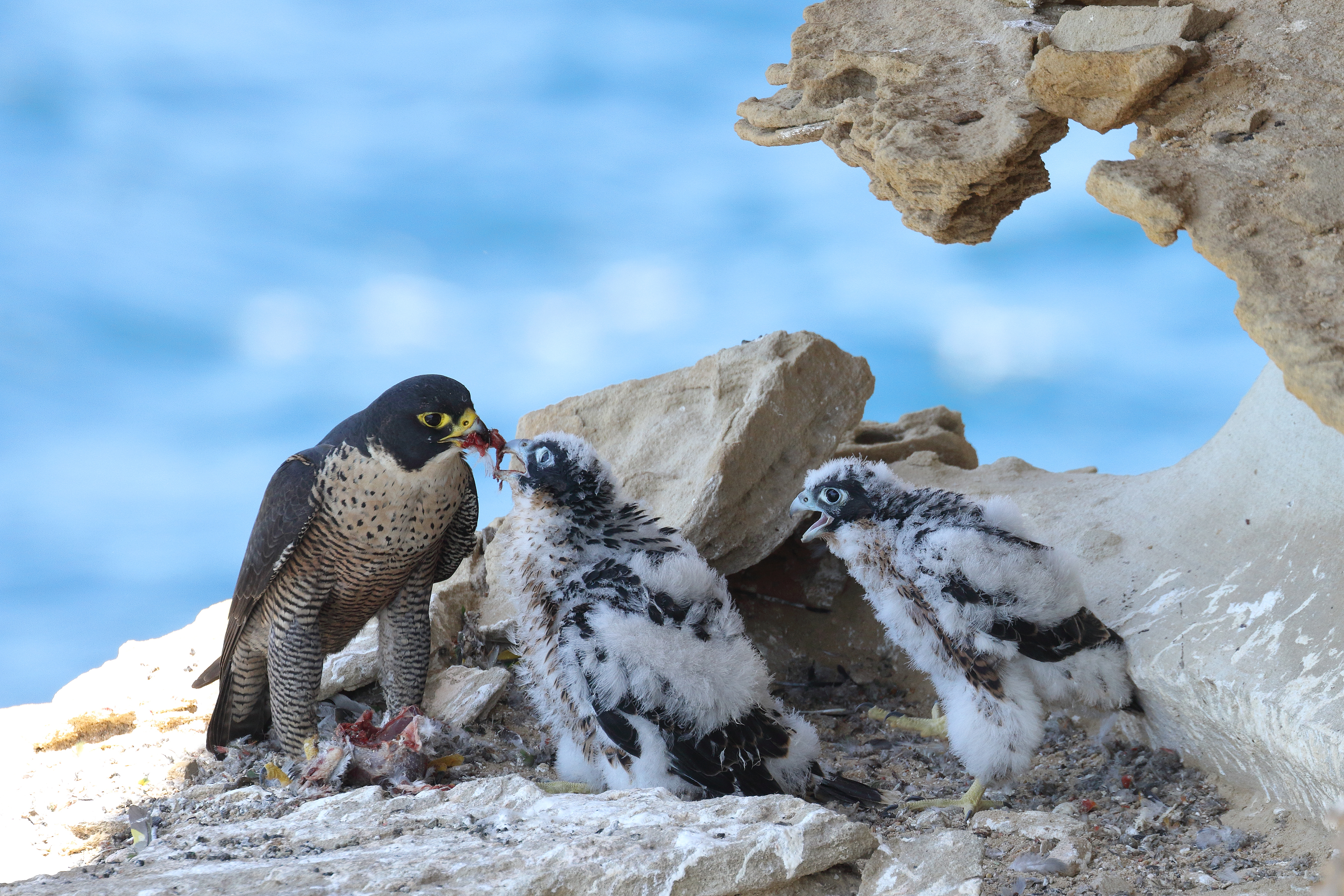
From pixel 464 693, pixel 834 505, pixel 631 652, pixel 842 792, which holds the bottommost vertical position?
pixel 842 792

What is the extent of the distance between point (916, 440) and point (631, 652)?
141 inches

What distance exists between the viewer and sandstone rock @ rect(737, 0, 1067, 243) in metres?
3.68

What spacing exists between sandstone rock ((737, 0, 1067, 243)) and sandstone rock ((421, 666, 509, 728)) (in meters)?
2.68

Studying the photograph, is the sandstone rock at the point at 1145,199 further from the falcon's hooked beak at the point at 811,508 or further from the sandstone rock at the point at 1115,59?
the falcon's hooked beak at the point at 811,508

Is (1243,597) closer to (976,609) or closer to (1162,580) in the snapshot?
(1162,580)

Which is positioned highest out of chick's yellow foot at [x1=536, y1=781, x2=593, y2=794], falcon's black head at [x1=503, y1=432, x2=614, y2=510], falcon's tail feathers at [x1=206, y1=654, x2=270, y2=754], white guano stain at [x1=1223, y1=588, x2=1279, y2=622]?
falcon's black head at [x1=503, y1=432, x2=614, y2=510]

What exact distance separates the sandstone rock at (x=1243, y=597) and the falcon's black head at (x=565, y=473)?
179cm

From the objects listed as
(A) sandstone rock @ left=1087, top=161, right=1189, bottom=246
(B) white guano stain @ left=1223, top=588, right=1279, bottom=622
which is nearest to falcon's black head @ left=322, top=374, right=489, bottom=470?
(A) sandstone rock @ left=1087, top=161, right=1189, bottom=246

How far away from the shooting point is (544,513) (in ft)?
12.9

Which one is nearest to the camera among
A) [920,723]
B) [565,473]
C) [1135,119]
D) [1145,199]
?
[1145,199]

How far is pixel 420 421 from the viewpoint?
406 cm

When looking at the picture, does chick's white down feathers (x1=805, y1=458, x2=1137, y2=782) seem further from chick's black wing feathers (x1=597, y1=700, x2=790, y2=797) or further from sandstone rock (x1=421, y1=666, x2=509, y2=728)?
sandstone rock (x1=421, y1=666, x2=509, y2=728)

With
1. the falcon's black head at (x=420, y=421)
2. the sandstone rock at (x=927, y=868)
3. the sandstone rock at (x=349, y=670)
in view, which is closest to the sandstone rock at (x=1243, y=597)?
the sandstone rock at (x=927, y=868)

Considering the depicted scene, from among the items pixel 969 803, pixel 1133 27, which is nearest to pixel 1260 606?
pixel 969 803
